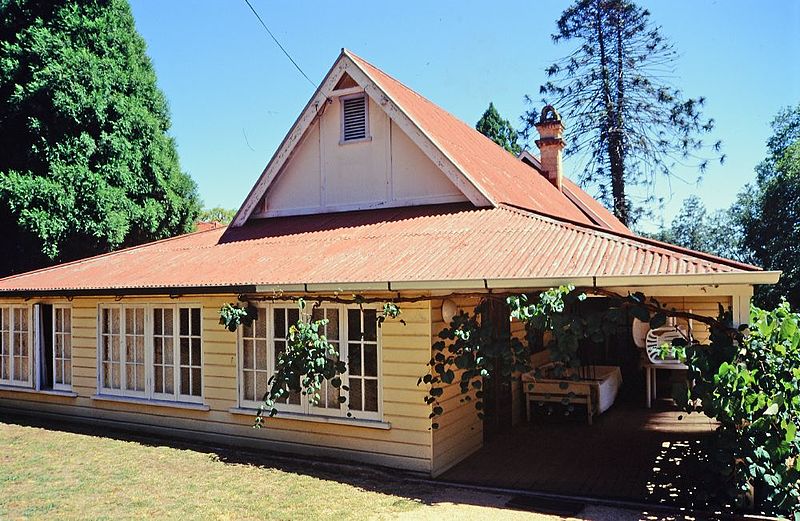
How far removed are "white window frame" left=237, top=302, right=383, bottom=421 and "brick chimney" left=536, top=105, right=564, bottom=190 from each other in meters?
11.3

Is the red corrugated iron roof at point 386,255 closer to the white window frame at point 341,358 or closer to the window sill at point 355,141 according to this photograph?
the white window frame at point 341,358

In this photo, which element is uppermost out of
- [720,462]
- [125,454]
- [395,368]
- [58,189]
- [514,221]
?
[58,189]

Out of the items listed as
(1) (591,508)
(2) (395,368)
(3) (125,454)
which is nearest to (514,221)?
(2) (395,368)

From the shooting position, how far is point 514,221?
923 cm

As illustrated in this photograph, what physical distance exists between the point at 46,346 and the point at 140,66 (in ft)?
39.0

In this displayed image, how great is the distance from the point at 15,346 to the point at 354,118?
7.88m

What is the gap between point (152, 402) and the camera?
32.5 feet

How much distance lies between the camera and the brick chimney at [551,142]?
1744 centimetres

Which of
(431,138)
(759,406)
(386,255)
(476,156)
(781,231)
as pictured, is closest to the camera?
(759,406)

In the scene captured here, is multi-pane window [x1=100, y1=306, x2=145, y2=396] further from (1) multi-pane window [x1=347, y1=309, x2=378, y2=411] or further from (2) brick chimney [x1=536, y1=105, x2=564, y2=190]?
(2) brick chimney [x1=536, y1=105, x2=564, y2=190]

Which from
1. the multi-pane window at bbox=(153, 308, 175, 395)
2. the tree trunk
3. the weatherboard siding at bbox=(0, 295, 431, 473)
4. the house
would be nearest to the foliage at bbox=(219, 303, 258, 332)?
the house

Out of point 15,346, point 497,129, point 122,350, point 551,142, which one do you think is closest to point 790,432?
point 122,350

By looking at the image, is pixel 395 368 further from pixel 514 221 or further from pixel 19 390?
pixel 19 390

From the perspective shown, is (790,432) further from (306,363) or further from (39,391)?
(39,391)
